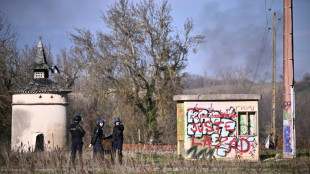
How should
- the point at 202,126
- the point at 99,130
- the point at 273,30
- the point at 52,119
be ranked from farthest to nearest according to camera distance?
1. the point at 273,30
2. the point at 52,119
3. the point at 202,126
4. the point at 99,130

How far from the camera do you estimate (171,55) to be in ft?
121

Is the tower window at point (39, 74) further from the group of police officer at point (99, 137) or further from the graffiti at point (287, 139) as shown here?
the graffiti at point (287, 139)

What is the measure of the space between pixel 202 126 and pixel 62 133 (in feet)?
39.3

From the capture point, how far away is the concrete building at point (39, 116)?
28.0m

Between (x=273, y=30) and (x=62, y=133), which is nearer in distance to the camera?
(x=62, y=133)

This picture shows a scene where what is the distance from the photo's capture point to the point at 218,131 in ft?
64.3

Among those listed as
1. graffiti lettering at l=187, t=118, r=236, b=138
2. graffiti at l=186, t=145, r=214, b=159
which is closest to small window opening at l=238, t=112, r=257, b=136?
graffiti lettering at l=187, t=118, r=236, b=138

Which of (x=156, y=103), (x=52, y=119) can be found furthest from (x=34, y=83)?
(x=156, y=103)

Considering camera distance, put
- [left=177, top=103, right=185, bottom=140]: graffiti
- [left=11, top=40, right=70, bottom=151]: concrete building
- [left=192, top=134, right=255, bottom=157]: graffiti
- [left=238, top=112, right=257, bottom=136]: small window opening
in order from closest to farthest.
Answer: [left=192, top=134, right=255, bottom=157]: graffiti
[left=238, top=112, right=257, bottom=136]: small window opening
[left=177, top=103, right=185, bottom=140]: graffiti
[left=11, top=40, right=70, bottom=151]: concrete building

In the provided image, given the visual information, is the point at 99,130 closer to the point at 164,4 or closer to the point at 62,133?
the point at 62,133

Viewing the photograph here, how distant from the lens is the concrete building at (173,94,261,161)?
64.1 feet

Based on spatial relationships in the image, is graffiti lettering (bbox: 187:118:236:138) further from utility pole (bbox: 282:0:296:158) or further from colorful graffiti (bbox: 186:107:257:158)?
utility pole (bbox: 282:0:296:158)

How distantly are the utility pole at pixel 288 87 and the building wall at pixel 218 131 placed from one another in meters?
1.95

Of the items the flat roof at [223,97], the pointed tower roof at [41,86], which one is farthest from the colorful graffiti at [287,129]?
the pointed tower roof at [41,86]
